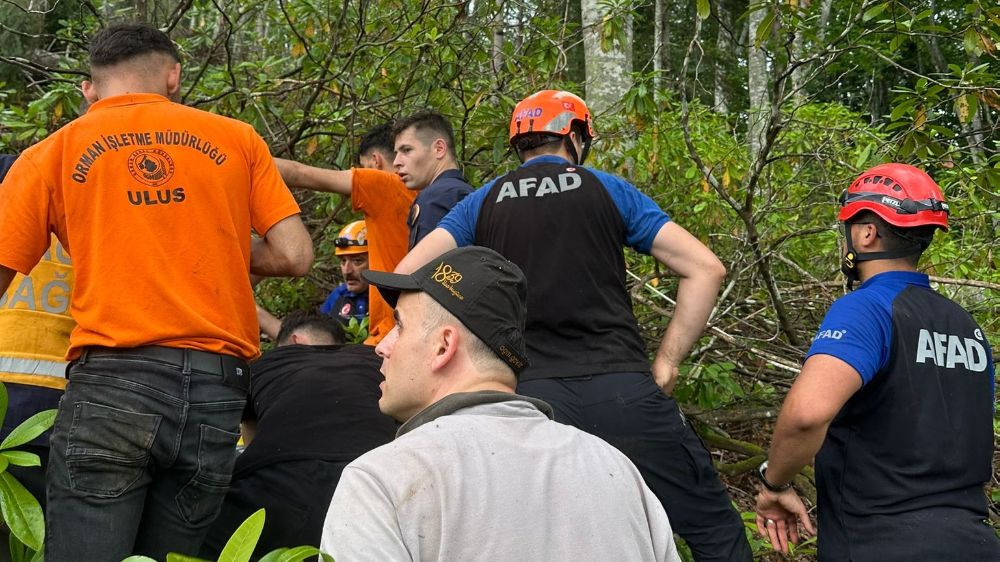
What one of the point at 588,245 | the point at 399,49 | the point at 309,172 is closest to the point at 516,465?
the point at 588,245

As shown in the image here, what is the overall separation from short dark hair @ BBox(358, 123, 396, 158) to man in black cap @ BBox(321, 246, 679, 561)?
11.5 ft

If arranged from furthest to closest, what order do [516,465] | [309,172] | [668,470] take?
[309,172] < [668,470] < [516,465]

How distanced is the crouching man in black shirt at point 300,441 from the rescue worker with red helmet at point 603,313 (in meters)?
0.65

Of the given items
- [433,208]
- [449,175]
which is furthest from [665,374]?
[449,175]

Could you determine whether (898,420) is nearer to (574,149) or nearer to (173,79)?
(574,149)

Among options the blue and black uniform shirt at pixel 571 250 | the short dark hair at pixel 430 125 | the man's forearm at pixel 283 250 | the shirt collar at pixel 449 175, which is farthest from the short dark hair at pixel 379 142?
the man's forearm at pixel 283 250

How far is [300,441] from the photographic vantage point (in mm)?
3863

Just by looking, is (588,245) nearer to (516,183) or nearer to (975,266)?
(516,183)

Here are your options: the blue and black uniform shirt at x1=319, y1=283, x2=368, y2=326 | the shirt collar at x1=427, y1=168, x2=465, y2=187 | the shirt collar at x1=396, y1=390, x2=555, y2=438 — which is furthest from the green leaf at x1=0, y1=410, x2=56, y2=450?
the blue and black uniform shirt at x1=319, y1=283, x2=368, y2=326

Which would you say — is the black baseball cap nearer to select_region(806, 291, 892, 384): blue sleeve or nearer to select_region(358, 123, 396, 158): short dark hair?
select_region(806, 291, 892, 384): blue sleeve

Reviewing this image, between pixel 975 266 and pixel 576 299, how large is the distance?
457 cm

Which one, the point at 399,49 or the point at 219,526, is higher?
the point at 399,49

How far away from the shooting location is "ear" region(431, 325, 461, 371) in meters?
2.09

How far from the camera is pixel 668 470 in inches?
138
